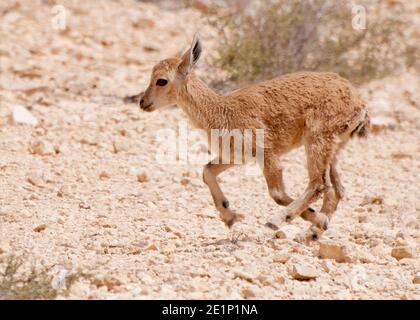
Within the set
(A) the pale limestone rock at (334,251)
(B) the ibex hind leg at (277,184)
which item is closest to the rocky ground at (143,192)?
(A) the pale limestone rock at (334,251)

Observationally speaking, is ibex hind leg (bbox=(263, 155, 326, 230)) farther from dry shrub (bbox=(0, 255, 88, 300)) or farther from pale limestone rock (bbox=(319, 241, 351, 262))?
dry shrub (bbox=(0, 255, 88, 300))

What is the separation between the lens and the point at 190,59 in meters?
8.87

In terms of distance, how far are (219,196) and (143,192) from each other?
1.74 meters

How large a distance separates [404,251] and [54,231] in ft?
11.2

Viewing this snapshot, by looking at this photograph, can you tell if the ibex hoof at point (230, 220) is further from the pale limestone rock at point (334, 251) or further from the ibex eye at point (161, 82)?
the ibex eye at point (161, 82)

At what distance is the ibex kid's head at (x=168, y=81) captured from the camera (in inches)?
354

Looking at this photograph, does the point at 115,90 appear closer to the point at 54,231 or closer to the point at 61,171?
the point at 61,171

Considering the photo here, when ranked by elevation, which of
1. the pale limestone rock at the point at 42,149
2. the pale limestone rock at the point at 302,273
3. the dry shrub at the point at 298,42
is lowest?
the pale limestone rock at the point at 302,273

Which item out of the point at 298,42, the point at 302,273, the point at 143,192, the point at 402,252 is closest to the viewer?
the point at 302,273

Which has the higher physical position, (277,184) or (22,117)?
(22,117)

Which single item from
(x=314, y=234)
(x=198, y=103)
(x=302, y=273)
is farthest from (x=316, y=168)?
(x=302, y=273)

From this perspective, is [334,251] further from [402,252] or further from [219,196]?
[219,196]

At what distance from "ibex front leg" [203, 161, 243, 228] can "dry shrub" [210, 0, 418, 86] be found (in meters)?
4.67
